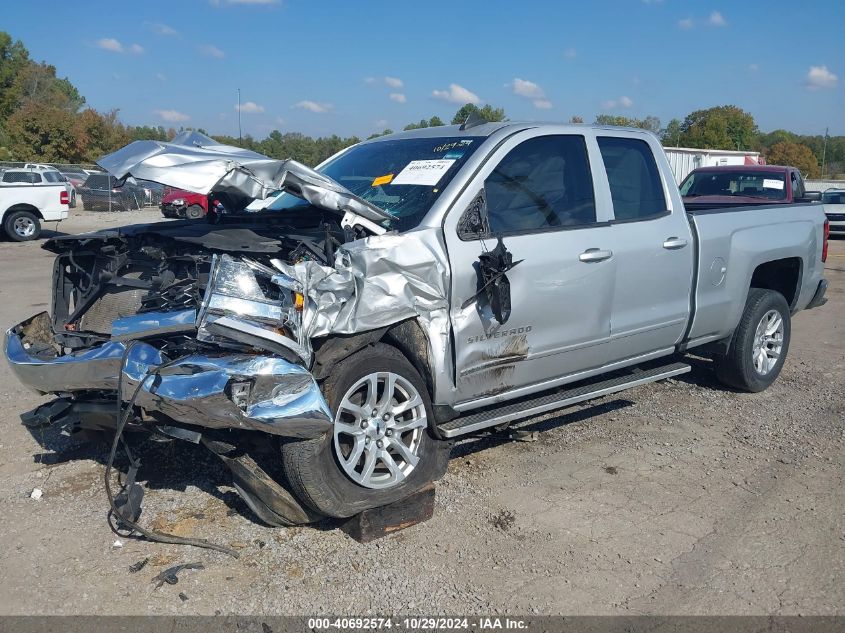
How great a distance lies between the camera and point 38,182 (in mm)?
20578

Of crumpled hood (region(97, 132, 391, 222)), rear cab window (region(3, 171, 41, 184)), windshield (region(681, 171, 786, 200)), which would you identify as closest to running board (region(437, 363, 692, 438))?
crumpled hood (region(97, 132, 391, 222))

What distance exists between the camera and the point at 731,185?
11.9m

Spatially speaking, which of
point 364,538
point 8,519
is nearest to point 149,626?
point 364,538

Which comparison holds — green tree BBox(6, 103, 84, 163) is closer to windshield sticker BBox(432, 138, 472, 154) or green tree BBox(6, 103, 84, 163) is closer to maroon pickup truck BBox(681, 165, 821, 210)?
maroon pickup truck BBox(681, 165, 821, 210)

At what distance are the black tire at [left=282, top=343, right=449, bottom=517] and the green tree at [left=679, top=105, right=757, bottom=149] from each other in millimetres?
51292

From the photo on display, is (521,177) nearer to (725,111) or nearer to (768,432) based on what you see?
(768,432)

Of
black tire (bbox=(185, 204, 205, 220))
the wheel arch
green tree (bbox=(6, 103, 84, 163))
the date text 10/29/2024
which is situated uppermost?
green tree (bbox=(6, 103, 84, 163))

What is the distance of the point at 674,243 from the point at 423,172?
1.90 m

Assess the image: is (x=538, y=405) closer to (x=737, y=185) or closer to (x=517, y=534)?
(x=517, y=534)

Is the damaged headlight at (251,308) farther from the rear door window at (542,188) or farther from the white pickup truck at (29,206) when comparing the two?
the white pickup truck at (29,206)

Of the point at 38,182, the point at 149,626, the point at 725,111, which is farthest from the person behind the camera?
the point at 725,111

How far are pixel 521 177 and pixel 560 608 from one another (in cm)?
248

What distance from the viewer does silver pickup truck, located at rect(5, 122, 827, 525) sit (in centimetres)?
353

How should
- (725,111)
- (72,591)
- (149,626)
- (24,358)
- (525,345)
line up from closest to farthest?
(149,626) → (72,591) → (24,358) → (525,345) → (725,111)
